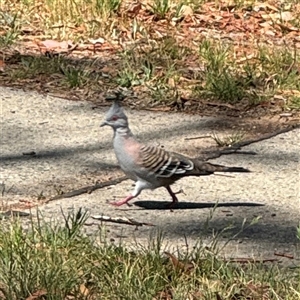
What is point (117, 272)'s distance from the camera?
12.9 feet

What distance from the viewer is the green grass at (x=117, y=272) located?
379 cm

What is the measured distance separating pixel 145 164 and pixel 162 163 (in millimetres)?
93

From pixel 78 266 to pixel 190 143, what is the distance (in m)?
2.31

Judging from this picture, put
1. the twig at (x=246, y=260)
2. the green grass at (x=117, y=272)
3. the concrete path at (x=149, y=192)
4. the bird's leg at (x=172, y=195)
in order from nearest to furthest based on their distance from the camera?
the green grass at (x=117, y=272) < the twig at (x=246, y=260) < the concrete path at (x=149, y=192) < the bird's leg at (x=172, y=195)

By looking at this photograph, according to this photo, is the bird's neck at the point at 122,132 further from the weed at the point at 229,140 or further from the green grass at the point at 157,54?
the green grass at the point at 157,54

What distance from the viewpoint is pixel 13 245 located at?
4059 millimetres

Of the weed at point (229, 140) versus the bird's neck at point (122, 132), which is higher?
the bird's neck at point (122, 132)

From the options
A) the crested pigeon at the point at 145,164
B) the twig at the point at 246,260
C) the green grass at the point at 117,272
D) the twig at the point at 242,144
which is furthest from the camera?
the twig at the point at 242,144

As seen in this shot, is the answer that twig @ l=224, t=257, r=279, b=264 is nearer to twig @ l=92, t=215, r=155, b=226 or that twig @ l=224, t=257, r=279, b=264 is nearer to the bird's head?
twig @ l=92, t=215, r=155, b=226

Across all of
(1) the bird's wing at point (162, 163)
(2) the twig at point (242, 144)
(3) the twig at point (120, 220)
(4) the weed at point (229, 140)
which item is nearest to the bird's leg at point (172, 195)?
(1) the bird's wing at point (162, 163)

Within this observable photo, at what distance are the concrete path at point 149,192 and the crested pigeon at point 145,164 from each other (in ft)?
0.53

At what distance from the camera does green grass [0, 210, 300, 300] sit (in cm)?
379

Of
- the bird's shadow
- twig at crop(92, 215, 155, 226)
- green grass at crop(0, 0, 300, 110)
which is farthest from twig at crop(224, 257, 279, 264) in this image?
green grass at crop(0, 0, 300, 110)

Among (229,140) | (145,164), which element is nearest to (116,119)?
(145,164)
